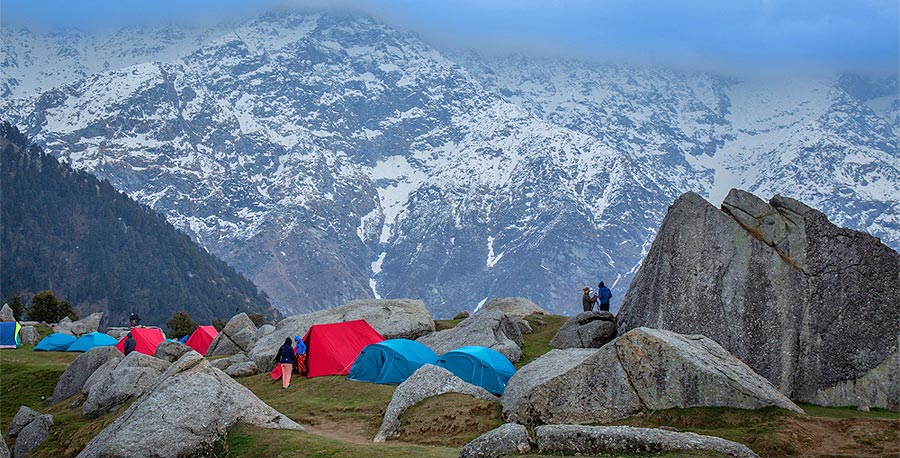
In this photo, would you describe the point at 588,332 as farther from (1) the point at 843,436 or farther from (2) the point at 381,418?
(1) the point at 843,436

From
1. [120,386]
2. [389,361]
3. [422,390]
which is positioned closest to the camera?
[422,390]

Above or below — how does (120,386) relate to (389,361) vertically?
below

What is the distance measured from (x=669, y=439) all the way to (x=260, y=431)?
13740 millimetres

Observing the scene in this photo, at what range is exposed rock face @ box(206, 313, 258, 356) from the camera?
59281 mm

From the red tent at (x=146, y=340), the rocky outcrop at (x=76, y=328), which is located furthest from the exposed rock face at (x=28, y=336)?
the red tent at (x=146, y=340)

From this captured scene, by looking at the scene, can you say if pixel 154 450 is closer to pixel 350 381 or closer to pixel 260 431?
pixel 260 431

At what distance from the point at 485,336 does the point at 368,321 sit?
10788mm

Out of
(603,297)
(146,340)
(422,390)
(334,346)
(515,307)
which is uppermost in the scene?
(603,297)

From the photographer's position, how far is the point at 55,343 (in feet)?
217

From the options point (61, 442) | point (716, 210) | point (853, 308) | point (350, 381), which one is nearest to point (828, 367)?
point (853, 308)

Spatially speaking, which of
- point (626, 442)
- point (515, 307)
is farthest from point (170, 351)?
point (626, 442)

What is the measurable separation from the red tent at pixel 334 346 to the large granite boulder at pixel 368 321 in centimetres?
391

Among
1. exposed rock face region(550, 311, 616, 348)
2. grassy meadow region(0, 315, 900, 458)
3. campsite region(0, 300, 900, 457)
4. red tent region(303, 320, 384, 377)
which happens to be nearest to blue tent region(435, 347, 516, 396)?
campsite region(0, 300, 900, 457)

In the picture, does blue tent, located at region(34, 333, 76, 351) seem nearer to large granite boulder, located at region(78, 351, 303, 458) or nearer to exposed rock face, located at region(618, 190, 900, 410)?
large granite boulder, located at region(78, 351, 303, 458)
